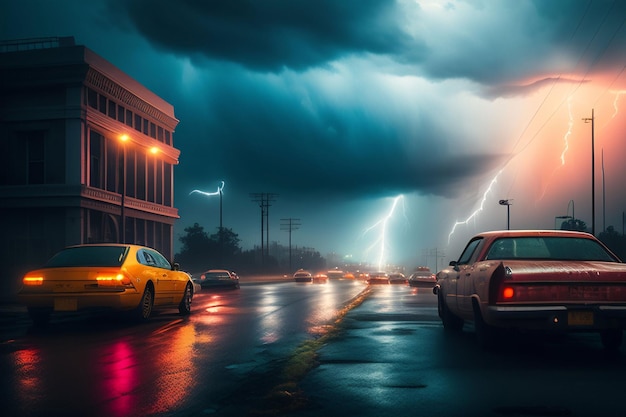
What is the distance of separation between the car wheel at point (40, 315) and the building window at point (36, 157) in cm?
3816

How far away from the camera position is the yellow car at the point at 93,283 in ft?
42.3

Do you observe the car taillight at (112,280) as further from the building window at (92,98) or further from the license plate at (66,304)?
the building window at (92,98)

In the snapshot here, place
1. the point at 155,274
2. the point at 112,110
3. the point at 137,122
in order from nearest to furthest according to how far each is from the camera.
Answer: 1. the point at 155,274
2. the point at 112,110
3. the point at 137,122

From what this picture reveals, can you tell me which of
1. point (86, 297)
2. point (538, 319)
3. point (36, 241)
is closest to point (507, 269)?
point (538, 319)

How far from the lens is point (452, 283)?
12156 mm

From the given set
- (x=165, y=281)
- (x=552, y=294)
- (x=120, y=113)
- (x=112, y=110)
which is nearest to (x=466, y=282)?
(x=552, y=294)

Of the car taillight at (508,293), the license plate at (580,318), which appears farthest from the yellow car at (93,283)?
the license plate at (580,318)

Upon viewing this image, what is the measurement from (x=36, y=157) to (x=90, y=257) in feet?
127

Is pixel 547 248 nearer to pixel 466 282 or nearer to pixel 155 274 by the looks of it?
pixel 466 282

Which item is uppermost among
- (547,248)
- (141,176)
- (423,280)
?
(141,176)

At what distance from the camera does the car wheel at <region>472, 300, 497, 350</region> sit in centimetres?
964

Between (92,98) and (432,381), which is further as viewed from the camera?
(92,98)

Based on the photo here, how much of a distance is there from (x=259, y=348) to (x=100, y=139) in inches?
1797

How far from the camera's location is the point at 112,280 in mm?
13078
